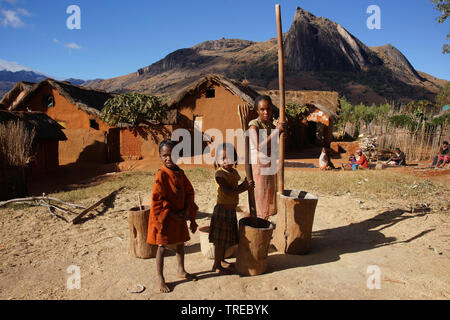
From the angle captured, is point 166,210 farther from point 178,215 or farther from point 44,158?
point 44,158

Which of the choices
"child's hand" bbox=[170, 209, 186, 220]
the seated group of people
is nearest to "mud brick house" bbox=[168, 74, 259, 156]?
the seated group of people

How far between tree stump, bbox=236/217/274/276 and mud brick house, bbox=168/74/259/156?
10026mm

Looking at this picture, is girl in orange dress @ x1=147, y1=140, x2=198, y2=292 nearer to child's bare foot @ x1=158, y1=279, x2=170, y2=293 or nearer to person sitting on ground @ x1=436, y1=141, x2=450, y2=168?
child's bare foot @ x1=158, y1=279, x2=170, y2=293

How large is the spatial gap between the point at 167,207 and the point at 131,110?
10.9 m

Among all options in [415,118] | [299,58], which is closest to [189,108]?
[415,118]

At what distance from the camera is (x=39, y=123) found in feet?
36.4

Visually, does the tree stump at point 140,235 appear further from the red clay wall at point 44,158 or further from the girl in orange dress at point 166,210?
the red clay wall at point 44,158

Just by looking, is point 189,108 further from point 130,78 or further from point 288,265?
point 130,78

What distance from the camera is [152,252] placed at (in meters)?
3.59

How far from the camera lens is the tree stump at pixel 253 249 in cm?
292

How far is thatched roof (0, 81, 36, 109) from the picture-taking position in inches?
597

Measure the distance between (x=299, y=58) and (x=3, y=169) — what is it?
5421 cm

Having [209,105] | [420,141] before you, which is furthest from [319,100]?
[209,105]

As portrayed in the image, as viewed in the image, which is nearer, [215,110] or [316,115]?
[215,110]
